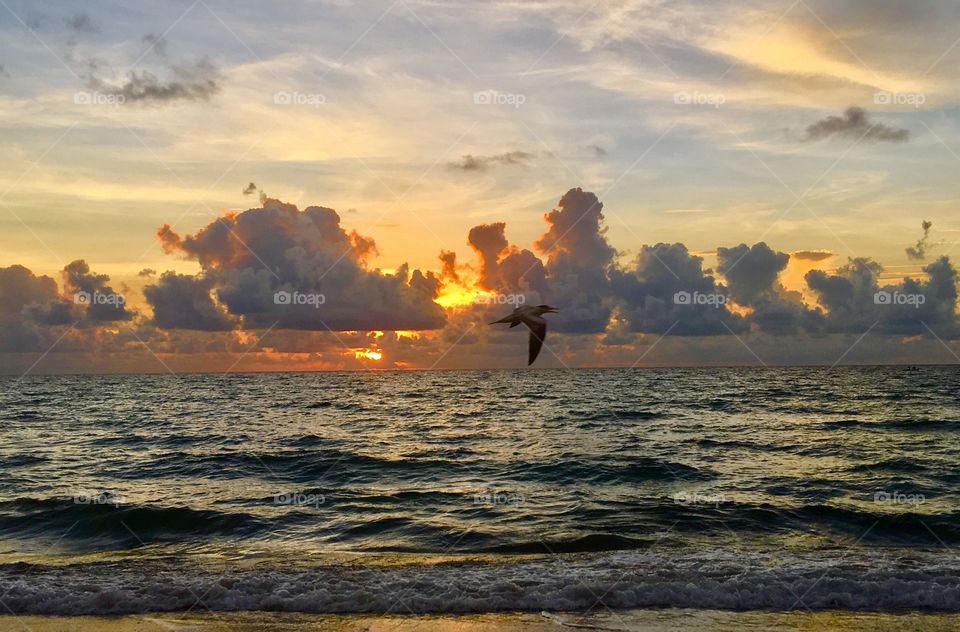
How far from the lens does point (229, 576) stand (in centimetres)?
1270

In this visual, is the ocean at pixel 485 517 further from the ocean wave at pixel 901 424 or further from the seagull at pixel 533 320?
the seagull at pixel 533 320

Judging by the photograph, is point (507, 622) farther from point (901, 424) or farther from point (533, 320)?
point (901, 424)

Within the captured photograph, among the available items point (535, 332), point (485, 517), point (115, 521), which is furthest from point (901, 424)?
point (115, 521)

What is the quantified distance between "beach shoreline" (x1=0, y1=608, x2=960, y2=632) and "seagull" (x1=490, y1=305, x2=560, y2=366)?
401 cm

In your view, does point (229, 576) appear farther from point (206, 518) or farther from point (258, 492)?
point (258, 492)

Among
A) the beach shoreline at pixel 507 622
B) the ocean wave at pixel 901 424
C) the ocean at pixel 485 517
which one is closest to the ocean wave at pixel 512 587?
the ocean at pixel 485 517

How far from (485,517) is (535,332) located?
8.53m

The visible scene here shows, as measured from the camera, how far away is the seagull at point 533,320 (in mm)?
11060

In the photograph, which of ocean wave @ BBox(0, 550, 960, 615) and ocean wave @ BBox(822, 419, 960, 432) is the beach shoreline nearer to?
ocean wave @ BBox(0, 550, 960, 615)

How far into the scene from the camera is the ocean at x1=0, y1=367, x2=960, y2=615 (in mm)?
11578

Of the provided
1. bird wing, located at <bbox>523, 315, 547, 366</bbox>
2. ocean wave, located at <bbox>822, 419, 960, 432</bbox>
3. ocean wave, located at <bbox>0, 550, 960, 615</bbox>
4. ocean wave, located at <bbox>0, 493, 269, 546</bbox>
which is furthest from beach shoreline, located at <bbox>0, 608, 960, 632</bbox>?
ocean wave, located at <bbox>822, 419, 960, 432</bbox>

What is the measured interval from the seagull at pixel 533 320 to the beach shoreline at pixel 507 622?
13.1 feet

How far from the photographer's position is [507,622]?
411 inches

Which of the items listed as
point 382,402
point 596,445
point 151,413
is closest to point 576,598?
point 596,445
